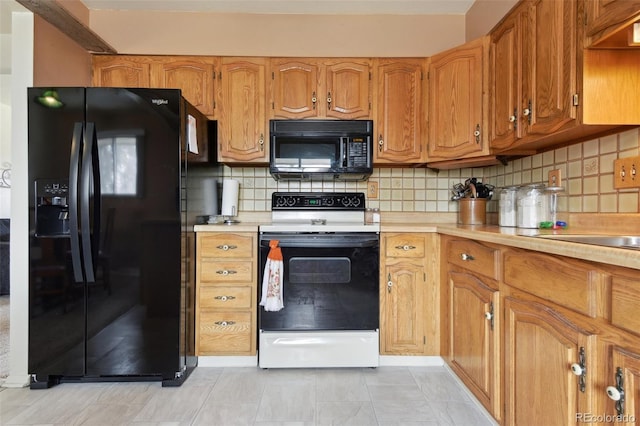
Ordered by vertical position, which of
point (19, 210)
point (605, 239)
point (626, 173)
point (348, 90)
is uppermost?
point (348, 90)

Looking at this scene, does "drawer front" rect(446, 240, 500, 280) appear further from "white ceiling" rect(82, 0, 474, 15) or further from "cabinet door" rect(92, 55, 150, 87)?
"cabinet door" rect(92, 55, 150, 87)

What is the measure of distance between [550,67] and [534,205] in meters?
0.68

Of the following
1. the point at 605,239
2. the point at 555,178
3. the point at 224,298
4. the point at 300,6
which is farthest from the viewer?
the point at 300,6

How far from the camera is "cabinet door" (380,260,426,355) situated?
82.0 inches

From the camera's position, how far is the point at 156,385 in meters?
1.88

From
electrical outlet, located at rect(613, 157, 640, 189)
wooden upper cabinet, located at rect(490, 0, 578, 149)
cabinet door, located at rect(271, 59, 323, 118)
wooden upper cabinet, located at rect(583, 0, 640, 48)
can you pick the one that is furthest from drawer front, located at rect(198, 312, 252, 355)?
wooden upper cabinet, located at rect(583, 0, 640, 48)

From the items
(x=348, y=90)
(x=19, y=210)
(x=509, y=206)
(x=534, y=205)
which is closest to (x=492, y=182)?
(x=509, y=206)

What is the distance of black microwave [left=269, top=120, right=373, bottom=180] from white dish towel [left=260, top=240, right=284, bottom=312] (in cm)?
63

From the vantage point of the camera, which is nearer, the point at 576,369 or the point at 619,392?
the point at 619,392

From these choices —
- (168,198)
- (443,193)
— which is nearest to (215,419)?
(168,198)

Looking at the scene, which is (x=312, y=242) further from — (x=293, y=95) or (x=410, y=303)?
(x=293, y=95)

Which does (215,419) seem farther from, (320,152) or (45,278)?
(320,152)

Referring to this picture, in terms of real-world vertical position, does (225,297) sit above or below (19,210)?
below

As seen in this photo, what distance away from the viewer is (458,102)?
84.7 inches
